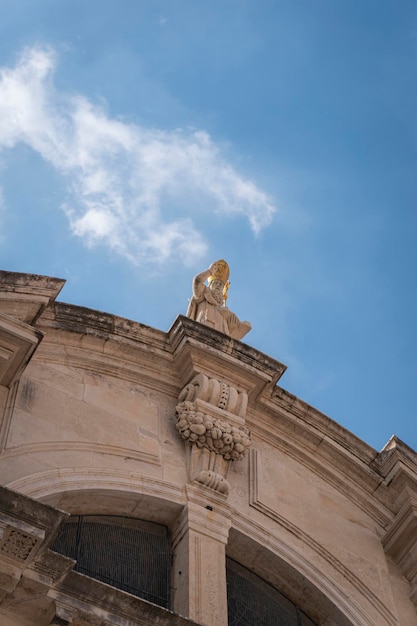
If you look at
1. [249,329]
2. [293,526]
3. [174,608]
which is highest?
[249,329]

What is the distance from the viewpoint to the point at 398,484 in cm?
1539

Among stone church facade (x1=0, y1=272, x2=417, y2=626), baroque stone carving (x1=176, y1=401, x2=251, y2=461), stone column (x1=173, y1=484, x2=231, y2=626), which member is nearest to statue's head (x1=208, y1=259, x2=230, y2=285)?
stone church facade (x1=0, y1=272, x2=417, y2=626)

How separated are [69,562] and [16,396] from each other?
3.11 meters

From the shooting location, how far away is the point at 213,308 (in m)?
16.1

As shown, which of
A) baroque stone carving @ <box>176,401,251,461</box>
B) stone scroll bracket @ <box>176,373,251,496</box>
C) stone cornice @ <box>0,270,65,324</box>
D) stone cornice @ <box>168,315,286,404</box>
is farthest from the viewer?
stone cornice @ <box>168,315,286,404</box>

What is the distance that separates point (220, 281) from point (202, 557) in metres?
4.54

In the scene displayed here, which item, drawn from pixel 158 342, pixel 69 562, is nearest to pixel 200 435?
pixel 158 342

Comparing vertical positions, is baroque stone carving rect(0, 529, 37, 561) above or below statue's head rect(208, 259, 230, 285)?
below

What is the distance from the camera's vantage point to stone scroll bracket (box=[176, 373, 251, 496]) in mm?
14023

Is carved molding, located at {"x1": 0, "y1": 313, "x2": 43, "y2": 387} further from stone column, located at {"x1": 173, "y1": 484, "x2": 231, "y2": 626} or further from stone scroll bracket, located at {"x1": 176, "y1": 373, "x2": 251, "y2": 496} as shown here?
stone column, located at {"x1": 173, "y1": 484, "x2": 231, "y2": 626}

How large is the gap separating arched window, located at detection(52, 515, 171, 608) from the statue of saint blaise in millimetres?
3080

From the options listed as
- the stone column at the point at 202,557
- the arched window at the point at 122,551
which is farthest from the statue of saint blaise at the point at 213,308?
the arched window at the point at 122,551

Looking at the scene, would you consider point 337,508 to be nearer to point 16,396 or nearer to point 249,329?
point 249,329

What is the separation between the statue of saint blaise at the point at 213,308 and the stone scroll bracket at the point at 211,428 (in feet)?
4.10
